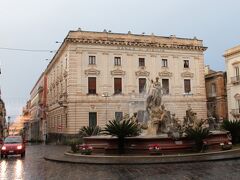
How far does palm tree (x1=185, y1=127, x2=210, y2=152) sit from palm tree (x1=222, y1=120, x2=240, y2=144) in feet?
12.2

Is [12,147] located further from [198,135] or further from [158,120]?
[198,135]

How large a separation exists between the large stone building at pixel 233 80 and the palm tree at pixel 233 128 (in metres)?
Answer: 21.9

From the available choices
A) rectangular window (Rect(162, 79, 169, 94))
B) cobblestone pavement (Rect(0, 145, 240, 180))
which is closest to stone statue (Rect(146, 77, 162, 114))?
cobblestone pavement (Rect(0, 145, 240, 180))

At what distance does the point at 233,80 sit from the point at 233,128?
79.4 ft

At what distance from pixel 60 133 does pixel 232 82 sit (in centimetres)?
2327

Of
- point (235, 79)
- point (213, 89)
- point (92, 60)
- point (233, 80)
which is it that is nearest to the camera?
point (92, 60)

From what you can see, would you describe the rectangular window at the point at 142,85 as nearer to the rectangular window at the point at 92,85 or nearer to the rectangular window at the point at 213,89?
the rectangular window at the point at 92,85

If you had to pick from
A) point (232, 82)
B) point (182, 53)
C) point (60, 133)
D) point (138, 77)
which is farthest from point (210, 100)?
point (60, 133)

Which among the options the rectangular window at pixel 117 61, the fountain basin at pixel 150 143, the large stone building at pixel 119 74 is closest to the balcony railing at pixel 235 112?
the large stone building at pixel 119 74

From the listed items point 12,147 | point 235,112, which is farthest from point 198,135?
point 235,112

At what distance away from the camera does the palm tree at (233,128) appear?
67.6 ft

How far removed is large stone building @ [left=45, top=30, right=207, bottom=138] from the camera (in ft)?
126

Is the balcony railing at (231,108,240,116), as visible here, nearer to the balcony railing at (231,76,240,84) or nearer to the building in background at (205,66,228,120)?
the balcony railing at (231,76,240,84)

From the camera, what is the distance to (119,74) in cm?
4019
